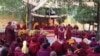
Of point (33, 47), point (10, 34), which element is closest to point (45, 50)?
point (33, 47)

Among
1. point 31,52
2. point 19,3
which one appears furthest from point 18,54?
point 19,3

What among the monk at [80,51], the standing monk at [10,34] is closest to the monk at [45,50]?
the monk at [80,51]

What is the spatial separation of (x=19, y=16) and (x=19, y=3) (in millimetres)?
2864

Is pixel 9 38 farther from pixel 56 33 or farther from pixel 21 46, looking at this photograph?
pixel 56 33

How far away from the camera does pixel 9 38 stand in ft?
48.1

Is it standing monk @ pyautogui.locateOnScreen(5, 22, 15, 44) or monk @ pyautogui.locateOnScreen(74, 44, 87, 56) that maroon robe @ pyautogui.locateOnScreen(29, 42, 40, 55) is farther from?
standing monk @ pyautogui.locateOnScreen(5, 22, 15, 44)

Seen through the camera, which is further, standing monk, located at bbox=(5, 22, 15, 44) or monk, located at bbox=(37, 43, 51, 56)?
standing monk, located at bbox=(5, 22, 15, 44)

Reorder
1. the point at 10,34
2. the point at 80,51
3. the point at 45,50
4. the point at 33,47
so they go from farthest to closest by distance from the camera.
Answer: the point at 10,34 < the point at 33,47 < the point at 80,51 < the point at 45,50

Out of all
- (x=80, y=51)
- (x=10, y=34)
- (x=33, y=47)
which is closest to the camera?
(x=80, y=51)

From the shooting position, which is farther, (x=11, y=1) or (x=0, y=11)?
(x=0, y=11)

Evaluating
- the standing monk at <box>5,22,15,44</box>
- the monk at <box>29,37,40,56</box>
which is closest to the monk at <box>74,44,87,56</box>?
the monk at <box>29,37,40,56</box>

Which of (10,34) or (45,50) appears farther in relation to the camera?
(10,34)

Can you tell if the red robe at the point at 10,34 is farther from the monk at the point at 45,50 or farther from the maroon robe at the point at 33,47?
the monk at the point at 45,50

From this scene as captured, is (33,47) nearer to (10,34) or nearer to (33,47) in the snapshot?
(33,47)
